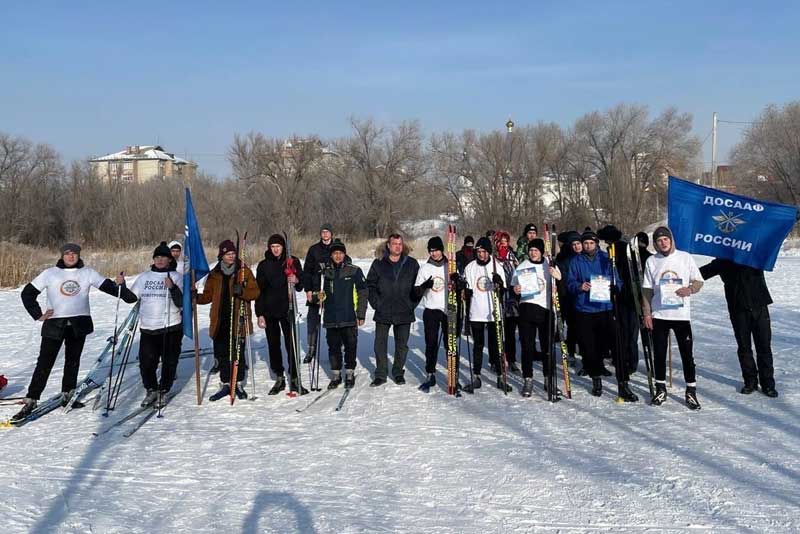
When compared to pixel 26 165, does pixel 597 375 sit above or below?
below

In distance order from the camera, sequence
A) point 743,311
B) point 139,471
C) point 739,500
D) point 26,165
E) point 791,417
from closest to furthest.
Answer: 1. point 739,500
2. point 139,471
3. point 791,417
4. point 743,311
5. point 26,165

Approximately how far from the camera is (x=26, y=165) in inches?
1855

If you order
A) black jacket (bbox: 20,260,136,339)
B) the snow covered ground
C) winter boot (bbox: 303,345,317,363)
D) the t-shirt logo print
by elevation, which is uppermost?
the t-shirt logo print

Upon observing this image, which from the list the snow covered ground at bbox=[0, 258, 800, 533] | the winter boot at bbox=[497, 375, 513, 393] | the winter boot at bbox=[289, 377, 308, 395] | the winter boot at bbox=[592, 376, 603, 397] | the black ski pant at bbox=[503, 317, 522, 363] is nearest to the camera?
the snow covered ground at bbox=[0, 258, 800, 533]

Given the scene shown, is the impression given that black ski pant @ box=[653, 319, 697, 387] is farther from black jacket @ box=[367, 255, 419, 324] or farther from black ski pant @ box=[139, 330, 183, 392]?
black ski pant @ box=[139, 330, 183, 392]

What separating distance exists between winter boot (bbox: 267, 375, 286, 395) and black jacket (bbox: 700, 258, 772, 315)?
521cm

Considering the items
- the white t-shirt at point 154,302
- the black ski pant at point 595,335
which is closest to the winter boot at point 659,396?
the black ski pant at point 595,335

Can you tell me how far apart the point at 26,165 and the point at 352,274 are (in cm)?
4816

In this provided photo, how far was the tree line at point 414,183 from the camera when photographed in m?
45.5

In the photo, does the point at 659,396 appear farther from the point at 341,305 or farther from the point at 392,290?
the point at 341,305

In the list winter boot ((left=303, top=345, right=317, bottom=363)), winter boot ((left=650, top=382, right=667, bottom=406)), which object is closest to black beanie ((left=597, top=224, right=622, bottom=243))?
winter boot ((left=650, top=382, right=667, bottom=406))

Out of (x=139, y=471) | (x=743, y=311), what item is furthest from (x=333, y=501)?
(x=743, y=311)

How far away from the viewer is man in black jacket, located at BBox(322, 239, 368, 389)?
7.89 meters

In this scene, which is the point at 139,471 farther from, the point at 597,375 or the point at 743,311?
the point at 743,311
